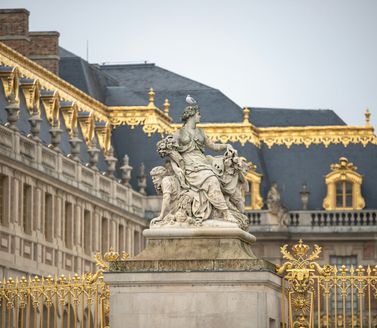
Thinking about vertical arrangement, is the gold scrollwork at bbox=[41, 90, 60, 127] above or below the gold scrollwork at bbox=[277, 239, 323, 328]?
above

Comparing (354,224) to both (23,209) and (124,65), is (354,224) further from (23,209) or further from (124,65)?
(23,209)

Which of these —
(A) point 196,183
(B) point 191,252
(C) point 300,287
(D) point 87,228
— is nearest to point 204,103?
(D) point 87,228

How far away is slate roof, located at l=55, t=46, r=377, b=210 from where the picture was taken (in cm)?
8719

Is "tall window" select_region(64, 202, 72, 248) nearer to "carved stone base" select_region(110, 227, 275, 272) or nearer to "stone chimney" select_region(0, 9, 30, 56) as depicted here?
"stone chimney" select_region(0, 9, 30, 56)

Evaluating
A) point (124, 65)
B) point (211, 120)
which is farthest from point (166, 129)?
point (124, 65)

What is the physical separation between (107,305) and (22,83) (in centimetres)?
3296

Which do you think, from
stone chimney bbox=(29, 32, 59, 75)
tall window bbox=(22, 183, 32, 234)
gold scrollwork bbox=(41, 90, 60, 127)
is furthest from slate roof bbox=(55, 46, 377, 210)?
tall window bbox=(22, 183, 32, 234)

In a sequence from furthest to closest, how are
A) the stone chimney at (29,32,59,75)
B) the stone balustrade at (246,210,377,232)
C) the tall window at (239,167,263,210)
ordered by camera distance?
1. the tall window at (239,167,263,210)
2. the stone balustrade at (246,210,377,232)
3. the stone chimney at (29,32,59,75)

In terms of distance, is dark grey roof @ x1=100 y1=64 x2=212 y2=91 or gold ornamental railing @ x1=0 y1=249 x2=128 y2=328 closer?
gold ornamental railing @ x1=0 y1=249 x2=128 y2=328

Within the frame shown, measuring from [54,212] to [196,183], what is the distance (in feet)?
113

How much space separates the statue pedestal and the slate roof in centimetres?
4925

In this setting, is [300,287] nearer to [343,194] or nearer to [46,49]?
[46,49]

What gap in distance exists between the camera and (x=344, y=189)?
89562mm

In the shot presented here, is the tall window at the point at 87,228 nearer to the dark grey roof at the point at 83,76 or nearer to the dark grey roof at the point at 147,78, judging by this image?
the dark grey roof at the point at 83,76
